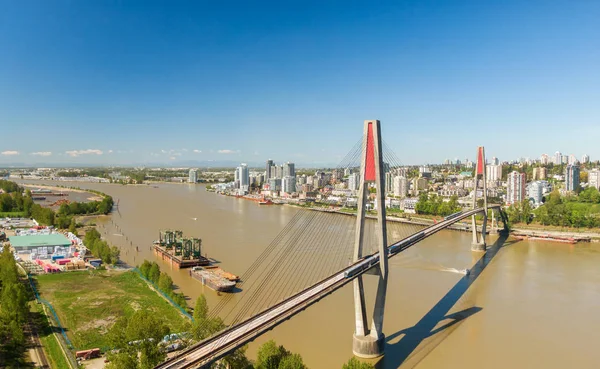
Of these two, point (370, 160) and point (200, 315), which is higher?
point (370, 160)

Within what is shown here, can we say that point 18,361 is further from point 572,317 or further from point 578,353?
point 572,317

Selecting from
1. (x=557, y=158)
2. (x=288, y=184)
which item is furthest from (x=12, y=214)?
(x=557, y=158)

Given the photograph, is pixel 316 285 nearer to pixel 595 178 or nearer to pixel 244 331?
pixel 244 331

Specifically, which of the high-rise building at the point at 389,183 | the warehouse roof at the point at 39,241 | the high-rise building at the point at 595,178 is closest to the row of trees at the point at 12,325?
the warehouse roof at the point at 39,241

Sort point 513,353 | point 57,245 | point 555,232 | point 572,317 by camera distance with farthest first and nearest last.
→ point 555,232 → point 57,245 → point 572,317 → point 513,353

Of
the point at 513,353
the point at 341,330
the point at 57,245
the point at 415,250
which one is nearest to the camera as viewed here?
the point at 513,353

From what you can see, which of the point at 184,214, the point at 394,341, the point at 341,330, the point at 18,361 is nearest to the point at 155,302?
the point at 18,361

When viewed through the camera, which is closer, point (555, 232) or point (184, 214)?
point (555, 232)

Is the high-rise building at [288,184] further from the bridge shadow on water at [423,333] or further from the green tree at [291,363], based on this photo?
the green tree at [291,363]
